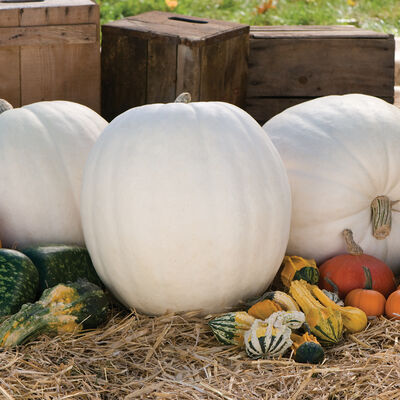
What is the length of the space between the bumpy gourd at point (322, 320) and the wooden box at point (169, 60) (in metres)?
1.58

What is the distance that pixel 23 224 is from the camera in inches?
101

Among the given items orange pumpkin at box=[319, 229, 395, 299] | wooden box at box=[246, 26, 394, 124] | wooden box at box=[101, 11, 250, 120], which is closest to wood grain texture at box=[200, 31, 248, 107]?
wooden box at box=[101, 11, 250, 120]

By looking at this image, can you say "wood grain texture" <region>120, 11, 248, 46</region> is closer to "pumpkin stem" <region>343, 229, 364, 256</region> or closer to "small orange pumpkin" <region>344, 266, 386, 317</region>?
"pumpkin stem" <region>343, 229, 364, 256</region>

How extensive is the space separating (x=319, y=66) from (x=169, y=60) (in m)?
0.99

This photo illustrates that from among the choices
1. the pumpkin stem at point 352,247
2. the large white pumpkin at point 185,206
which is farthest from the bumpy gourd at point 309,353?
the pumpkin stem at point 352,247

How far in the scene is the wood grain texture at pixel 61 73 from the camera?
3.36 m

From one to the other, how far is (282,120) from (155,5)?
11.6 feet

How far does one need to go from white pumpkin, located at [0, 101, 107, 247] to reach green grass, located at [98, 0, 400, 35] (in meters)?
3.34

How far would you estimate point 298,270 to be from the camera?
245cm

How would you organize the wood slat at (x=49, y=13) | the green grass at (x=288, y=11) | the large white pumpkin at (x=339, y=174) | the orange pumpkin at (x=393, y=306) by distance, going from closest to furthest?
the orange pumpkin at (x=393, y=306), the large white pumpkin at (x=339, y=174), the wood slat at (x=49, y=13), the green grass at (x=288, y=11)

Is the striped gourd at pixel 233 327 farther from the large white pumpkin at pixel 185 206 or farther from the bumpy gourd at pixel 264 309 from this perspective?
the large white pumpkin at pixel 185 206

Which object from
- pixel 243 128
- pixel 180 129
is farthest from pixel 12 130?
pixel 243 128

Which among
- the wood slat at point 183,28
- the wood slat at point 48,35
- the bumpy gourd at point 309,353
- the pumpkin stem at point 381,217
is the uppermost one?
the wood slat at point 183,28

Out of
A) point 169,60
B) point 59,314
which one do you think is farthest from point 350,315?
point 169,60
